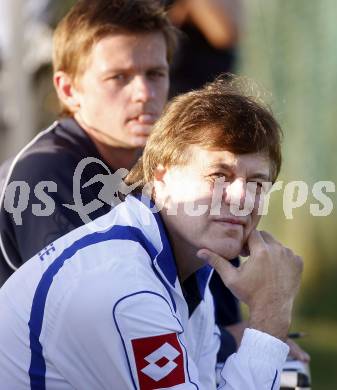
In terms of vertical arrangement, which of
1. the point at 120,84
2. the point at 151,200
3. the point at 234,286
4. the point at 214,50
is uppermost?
the point at 214,50

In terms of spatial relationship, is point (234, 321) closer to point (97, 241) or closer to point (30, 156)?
point (30, 156)

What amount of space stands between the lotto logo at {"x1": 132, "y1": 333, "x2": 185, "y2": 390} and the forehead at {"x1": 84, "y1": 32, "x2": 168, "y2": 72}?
5.59 ft

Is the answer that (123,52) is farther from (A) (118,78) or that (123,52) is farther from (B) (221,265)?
(B) (221,265)

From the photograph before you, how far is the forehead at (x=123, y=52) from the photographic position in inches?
163

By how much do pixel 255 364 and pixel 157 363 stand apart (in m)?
0.27

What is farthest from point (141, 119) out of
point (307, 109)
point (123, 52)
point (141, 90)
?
point (307, 109)

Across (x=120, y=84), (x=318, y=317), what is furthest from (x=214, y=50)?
(x=318, y=317)

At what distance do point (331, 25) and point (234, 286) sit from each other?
527cm

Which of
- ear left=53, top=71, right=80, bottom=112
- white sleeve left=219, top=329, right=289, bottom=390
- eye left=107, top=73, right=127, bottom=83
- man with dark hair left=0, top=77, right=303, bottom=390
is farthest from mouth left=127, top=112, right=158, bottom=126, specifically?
white sleeve left=219, top=329, right=289, bottom=390

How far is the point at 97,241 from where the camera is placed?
111 inches

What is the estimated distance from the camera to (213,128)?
9.72 ft

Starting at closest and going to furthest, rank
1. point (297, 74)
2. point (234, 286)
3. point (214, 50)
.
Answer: point (234, 286) < point (214, 50) < point (297, 74)

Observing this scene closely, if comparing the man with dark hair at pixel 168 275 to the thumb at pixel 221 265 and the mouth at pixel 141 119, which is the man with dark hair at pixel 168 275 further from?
the mouth at pixel 141 119

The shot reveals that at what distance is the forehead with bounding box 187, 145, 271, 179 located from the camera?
9.68 ft
